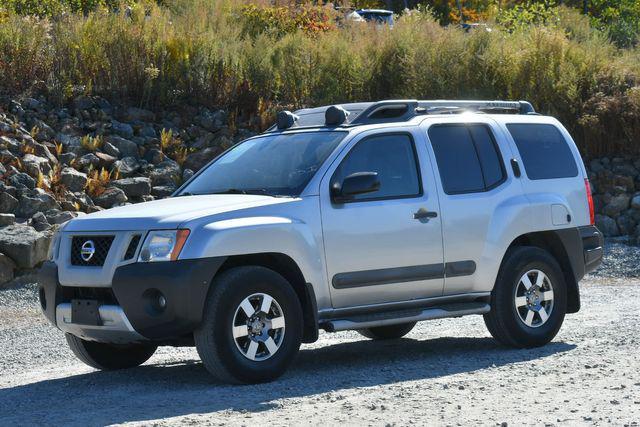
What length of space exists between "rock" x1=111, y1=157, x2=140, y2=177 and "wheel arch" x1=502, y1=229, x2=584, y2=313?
816cm

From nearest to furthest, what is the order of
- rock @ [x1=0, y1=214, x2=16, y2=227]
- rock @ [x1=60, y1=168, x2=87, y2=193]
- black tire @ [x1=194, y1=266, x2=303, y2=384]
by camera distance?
black tire @ [x1=194, y1=266, x2=303, y2=384] < rock @ [x1=0, y1=214, x2=16, y2=227] < rock @ [x1=60, y1=168, x2=87, y2=193]

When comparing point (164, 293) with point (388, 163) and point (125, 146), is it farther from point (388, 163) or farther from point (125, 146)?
point (125, 146)

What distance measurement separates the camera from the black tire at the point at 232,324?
7832 millimetres

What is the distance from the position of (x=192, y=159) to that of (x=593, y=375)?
10407mm

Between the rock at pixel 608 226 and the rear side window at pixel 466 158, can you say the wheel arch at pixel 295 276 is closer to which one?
the rear side window at pixel 466 158

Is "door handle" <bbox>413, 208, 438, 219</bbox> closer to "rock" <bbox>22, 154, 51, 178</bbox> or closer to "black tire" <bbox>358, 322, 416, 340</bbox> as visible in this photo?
"black tire" <bbox>358, 322, 416, 340</bbox>

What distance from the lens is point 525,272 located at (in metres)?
9.65

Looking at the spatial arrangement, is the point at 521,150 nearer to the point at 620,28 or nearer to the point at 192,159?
the point at 192,159

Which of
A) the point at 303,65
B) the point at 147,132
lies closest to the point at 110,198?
the point at 147,132

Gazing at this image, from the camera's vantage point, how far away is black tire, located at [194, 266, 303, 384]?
783 cm

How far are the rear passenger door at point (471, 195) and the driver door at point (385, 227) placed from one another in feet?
0.45

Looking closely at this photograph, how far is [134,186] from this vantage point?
1648 cm

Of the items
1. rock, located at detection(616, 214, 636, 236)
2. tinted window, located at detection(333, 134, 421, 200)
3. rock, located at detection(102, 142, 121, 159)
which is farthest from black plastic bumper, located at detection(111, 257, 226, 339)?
rock, located at detection(616, 214, 636, 236)

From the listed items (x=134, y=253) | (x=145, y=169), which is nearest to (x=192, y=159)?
(x=145, y=169)
